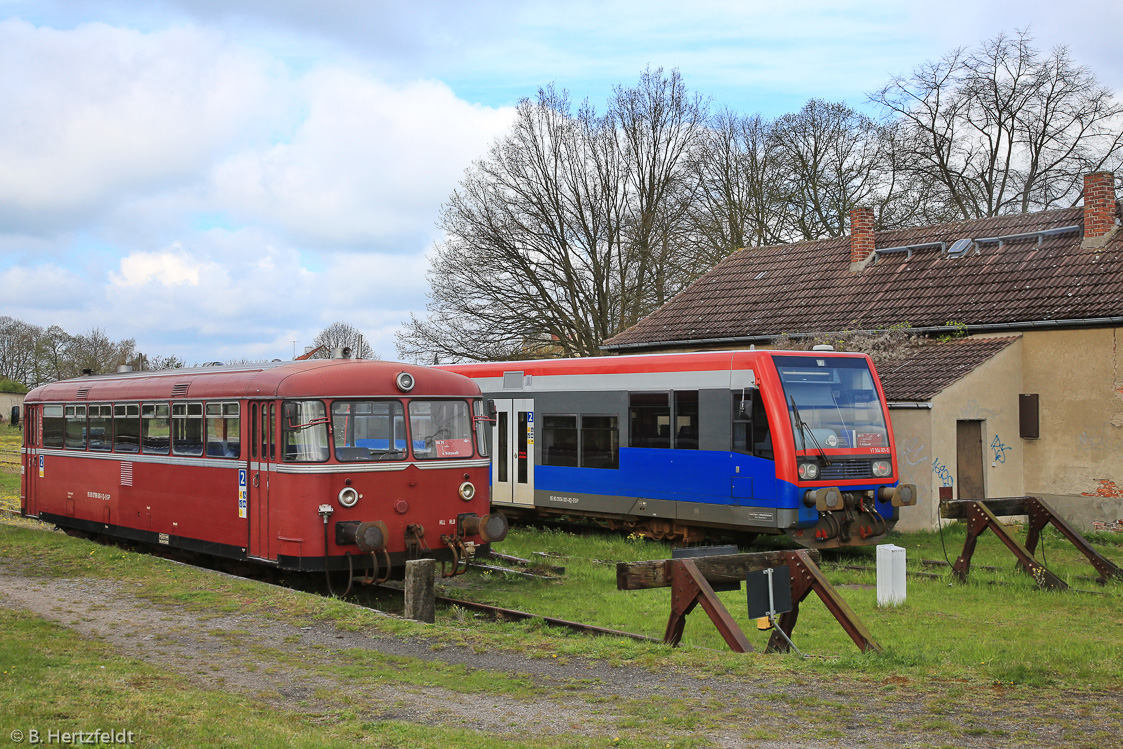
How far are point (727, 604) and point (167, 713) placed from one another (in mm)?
6600

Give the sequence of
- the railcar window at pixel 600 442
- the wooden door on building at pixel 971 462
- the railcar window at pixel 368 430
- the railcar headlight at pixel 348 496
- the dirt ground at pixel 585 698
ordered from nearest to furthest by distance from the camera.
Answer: the dirt ground at pixel 585 698 → the railcar headlight at pixel 348 496 → the railcar window at pixel 368 430 → the railcar window at pixel 600 442 → the wooden door on building at pixel 971 462

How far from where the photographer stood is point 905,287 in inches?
875

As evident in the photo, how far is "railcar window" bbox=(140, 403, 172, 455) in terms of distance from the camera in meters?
13.7

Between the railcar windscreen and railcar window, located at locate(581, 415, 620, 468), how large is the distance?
3.39 m

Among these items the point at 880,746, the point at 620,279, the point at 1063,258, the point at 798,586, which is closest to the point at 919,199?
the point at 620,279

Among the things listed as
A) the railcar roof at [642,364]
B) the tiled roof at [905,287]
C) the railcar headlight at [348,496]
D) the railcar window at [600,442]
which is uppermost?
the tiled roof at [905,287]

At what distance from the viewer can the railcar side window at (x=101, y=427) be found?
15328 millimetres

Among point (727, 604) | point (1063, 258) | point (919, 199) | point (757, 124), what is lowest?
point (727, 604)

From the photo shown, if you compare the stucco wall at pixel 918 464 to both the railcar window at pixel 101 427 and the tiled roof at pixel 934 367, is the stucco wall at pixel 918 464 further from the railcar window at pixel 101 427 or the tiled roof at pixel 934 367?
the railcar window at pixel 101 427

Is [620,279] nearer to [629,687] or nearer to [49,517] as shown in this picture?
[49,517]

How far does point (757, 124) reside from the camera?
39156mm

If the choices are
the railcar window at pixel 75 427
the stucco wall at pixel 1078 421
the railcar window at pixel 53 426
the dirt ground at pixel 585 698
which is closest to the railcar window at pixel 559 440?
the railcar window at pixel 75 427

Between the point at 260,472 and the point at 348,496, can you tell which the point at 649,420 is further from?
the point at 260,472

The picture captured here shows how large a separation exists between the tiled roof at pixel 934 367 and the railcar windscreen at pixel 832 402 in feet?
10.4
